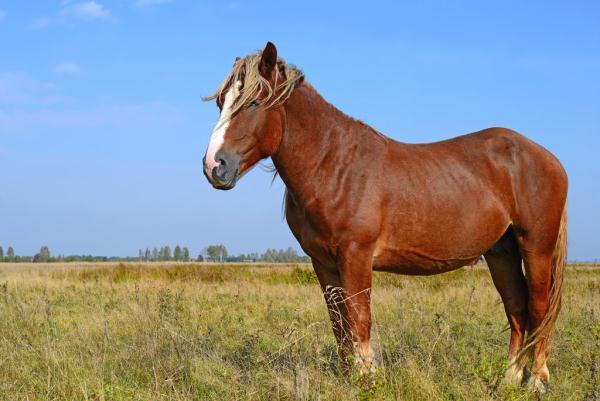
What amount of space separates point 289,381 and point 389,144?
1.94 metres

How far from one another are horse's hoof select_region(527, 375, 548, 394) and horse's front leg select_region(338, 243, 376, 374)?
1355 millimetres

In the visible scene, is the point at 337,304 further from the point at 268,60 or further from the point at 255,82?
the point at 268,60

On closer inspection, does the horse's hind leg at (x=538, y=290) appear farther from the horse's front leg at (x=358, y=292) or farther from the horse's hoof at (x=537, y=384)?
the horse's front leg at (x=358, y=292)

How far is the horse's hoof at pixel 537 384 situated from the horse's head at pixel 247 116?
8.66 feet

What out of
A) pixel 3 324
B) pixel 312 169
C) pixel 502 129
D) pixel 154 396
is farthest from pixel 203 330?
pixel 502 129

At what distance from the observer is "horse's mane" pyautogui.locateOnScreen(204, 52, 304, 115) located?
12.6 ft

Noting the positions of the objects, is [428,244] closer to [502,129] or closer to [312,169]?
[312,169]

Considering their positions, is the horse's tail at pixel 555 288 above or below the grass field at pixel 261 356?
above

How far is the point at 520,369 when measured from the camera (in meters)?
4.76

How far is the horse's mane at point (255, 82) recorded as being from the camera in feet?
12.6

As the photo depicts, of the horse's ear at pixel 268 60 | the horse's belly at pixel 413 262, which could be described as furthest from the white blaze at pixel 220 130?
the horse's belly at pixel 413 262

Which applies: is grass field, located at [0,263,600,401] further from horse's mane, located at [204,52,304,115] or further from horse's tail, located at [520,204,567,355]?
horse's mane, located at [204,52,304,115]

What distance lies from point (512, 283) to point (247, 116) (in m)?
2.88

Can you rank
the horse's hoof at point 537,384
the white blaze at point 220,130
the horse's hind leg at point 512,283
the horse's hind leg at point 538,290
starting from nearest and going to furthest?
the white blaze at point 220,130
the horse's hoof at point 537,384
the horse's hind leg at point 538,290
the horse's hind leg at point 512,283
